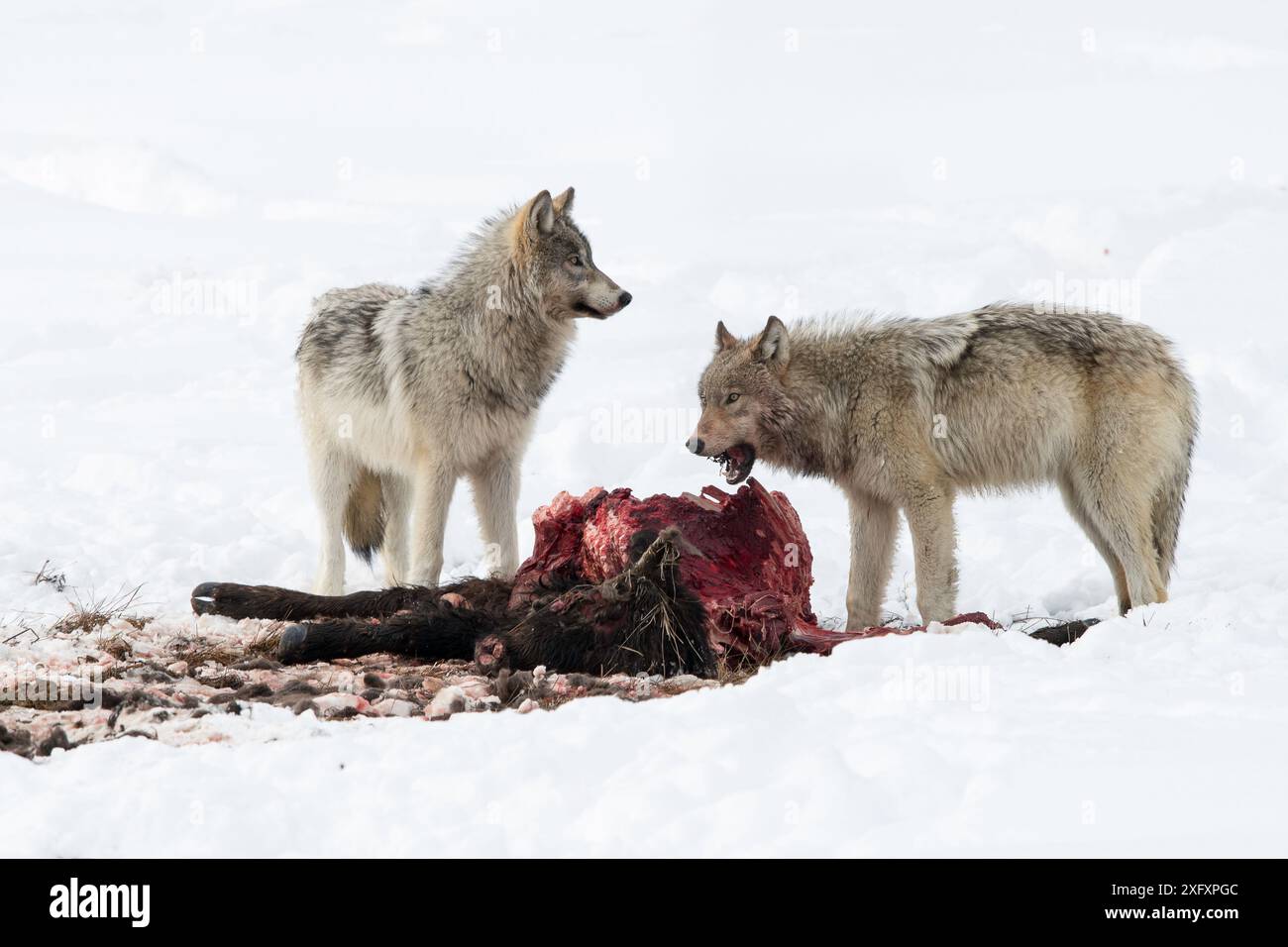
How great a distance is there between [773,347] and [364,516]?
3.23 m

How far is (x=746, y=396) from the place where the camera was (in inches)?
276

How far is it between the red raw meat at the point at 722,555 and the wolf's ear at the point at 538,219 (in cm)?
211

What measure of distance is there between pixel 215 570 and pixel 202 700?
3734mm

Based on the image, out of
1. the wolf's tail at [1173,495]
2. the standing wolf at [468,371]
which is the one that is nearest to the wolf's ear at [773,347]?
the standing wolf at [468,371]

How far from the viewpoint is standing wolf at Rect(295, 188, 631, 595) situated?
7.52 m

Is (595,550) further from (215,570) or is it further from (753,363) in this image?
(215,570)

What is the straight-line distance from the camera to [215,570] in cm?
826

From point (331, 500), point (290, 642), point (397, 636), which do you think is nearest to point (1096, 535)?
point (397, 636)

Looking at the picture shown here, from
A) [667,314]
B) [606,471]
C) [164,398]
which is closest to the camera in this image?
[606,471]

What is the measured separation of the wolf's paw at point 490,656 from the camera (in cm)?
543

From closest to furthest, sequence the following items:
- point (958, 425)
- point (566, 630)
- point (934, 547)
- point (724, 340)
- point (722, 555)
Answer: point (566, 630), point (722, 555), point (934, 547), point (958, 425), point (724, 340)

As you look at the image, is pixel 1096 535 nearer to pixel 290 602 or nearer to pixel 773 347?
pixel 773 347

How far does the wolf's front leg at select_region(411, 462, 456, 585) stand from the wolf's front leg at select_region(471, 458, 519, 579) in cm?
32
